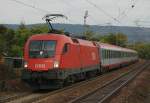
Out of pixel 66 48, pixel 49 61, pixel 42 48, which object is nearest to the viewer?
pixel 49 61

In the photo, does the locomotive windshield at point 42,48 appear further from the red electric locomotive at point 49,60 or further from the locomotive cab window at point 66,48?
the locomotive cab window at point 66,48

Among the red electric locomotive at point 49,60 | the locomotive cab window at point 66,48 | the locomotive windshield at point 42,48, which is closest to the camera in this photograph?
the red electric locomotive at point 49,60

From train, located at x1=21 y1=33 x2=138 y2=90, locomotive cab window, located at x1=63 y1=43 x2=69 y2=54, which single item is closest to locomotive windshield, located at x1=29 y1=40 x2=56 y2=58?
train, located at x1=21 y1=33 x2=138 y2=90

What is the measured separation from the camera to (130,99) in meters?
17.2

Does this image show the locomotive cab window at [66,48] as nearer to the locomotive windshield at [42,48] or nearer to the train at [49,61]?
the train at [49,61]

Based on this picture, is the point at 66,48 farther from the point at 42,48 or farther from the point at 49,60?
the point at 49,60

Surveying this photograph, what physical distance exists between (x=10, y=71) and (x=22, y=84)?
4.66 metres

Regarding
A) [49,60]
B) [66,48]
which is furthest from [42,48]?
[66,48]

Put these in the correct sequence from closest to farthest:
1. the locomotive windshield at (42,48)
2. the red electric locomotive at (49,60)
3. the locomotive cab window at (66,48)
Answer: the red electric locomotive at (49,60)
the locomotive windshield at (42,48)
the locomotive cab window at (66,48)

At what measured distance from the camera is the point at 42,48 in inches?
826

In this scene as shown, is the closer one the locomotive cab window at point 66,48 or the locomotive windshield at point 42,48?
the locomotive windshield at point 42,48

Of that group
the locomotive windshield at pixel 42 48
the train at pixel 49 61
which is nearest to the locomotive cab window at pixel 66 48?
the train at pixel 49 61

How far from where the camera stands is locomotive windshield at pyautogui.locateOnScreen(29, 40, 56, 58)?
2070cm

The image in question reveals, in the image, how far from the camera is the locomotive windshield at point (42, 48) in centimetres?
2070
